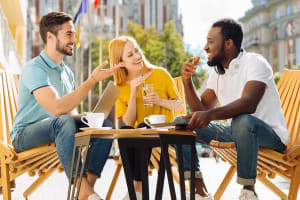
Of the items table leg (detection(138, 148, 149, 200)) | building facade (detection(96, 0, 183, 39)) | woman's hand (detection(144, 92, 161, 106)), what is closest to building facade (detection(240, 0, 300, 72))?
building facade (detection(96, 0, 183, 39))

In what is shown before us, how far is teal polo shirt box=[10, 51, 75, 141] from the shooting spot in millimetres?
3494

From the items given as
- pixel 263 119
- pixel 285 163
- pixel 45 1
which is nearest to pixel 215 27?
pixel 263 119

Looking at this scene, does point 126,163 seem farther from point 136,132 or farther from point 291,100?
point 291,100

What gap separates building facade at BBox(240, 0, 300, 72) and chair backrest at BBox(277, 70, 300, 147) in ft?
170

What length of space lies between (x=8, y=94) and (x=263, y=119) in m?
2.30

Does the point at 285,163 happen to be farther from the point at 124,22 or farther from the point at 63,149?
the point at 124,22

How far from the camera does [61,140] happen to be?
10.3ft

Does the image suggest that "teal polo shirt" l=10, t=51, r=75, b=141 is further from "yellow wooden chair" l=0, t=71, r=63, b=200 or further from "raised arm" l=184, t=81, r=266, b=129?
"raised arm" l=184, t=81, r=266, b=129

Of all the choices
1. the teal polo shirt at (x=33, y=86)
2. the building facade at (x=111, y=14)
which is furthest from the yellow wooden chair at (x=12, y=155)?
the building facade at (x=111, y=14)

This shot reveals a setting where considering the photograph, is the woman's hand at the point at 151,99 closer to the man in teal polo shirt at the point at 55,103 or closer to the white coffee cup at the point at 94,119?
the man in teal polo shirt at the point at 55,103

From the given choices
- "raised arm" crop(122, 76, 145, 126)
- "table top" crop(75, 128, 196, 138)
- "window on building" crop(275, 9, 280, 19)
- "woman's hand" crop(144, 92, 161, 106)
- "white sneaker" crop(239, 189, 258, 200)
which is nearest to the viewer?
"table top" crop(75, 128, 196, 138)

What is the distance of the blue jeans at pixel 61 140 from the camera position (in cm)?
311

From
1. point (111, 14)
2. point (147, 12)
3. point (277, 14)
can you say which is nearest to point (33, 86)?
point (111, 14)

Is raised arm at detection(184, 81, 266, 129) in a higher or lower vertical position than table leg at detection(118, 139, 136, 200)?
higher
